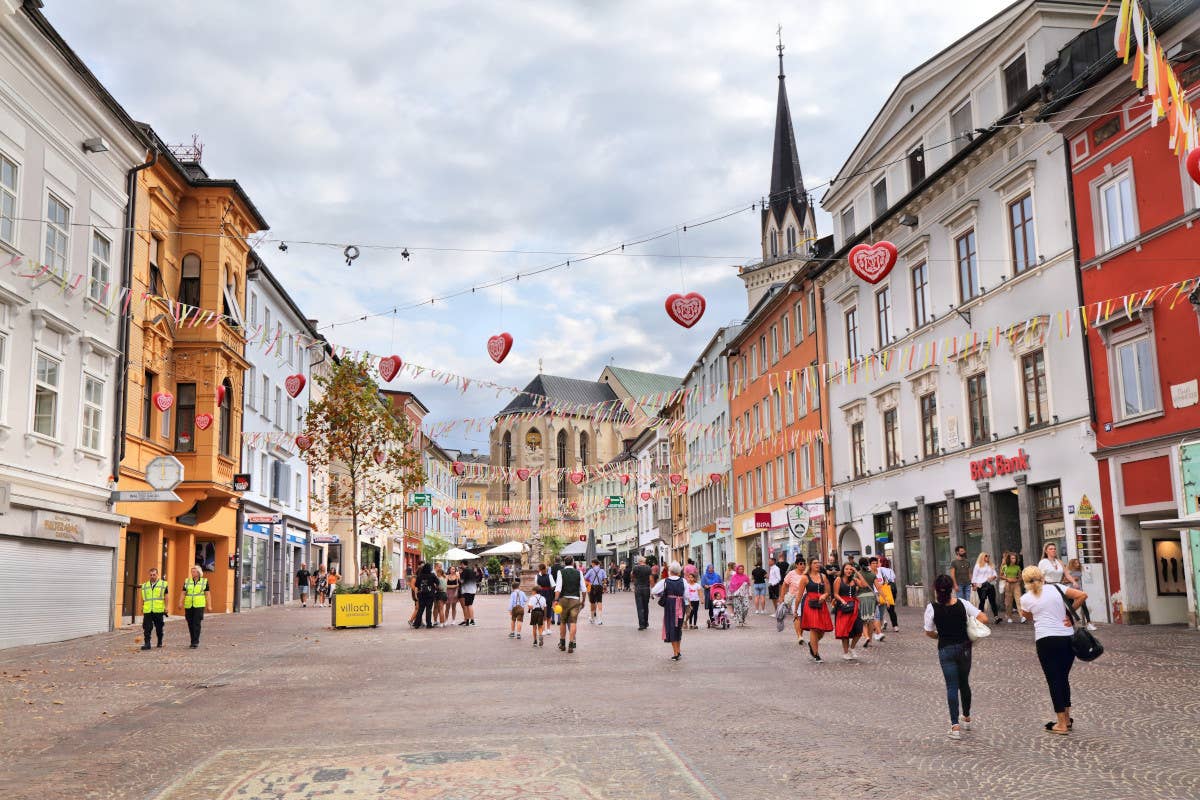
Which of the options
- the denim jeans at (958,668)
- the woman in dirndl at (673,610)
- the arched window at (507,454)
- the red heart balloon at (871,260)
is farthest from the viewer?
the arched window at (507,454)

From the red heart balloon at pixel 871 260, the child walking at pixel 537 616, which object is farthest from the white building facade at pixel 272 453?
the red heart balloon at pixel 871 260

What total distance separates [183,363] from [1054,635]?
27592 mm

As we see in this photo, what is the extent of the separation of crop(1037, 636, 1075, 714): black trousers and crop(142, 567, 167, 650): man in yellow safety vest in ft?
53.4

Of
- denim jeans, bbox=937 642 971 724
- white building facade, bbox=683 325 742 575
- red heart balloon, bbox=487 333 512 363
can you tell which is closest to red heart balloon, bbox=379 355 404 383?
red heart balloon, bbox=487 333 512 363

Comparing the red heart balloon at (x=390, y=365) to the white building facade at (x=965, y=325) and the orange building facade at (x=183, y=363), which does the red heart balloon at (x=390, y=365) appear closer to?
the orange building facade at (x=183, y=363)

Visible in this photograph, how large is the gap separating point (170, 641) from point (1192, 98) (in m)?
22.2

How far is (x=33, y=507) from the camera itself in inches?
835

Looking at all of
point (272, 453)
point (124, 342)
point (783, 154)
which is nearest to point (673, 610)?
point (124, 342)

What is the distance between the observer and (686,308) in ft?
70.2

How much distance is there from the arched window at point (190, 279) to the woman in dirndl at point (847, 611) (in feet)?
73.1

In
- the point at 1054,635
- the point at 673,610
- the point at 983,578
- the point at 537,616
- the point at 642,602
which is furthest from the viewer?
the point at 642,602

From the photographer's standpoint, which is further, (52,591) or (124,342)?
(124,342)

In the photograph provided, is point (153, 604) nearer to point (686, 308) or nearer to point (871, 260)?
point (686, 308)

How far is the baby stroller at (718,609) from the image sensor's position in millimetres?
26578
